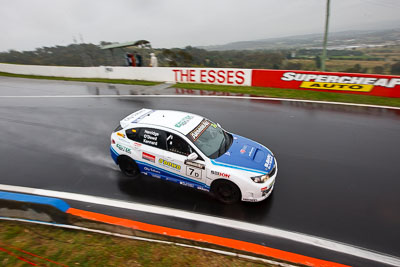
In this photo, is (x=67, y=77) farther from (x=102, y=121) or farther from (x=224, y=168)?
(x=224, y=168)

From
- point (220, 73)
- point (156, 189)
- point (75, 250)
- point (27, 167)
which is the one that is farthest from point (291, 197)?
point (220, 73)

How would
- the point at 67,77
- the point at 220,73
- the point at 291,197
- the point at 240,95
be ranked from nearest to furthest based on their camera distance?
the point at 291,197 → the point at 240,95 → the point at 220,73 → the point at 67,77

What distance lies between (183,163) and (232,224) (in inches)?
62.6

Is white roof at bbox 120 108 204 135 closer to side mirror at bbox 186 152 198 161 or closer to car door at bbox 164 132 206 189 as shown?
car door at bbox 164 132 206 189

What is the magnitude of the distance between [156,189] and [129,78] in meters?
15.4

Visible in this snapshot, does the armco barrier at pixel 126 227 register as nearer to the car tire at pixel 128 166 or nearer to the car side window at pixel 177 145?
the car tire at pixel 128 166

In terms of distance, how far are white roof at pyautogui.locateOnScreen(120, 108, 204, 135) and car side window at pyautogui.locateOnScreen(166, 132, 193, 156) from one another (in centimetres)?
18

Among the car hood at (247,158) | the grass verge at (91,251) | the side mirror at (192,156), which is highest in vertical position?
the side mirror at (192,156)

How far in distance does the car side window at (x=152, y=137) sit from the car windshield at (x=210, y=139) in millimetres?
648

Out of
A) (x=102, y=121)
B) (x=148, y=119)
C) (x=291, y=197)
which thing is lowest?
(x=291, y=197)

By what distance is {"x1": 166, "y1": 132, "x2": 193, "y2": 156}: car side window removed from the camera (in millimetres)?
5508

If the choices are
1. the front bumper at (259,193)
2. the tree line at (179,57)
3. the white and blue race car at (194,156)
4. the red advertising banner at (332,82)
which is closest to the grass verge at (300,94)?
the red advertising banner at (332,82)

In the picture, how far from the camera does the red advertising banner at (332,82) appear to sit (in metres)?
13.1

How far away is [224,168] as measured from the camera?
5238 millimetres
